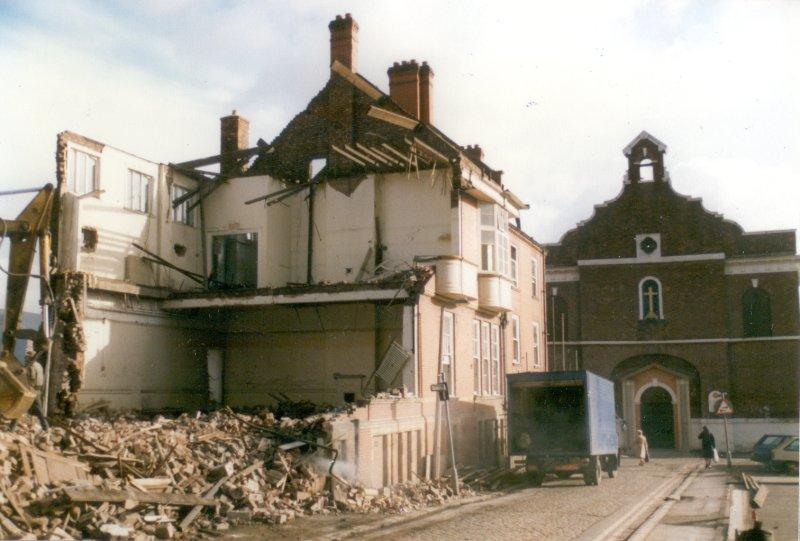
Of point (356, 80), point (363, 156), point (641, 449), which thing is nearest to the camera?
point (363, 156)

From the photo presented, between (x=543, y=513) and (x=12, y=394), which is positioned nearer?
(x=12, y=394)

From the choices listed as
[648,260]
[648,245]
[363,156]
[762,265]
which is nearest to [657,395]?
[648,260]

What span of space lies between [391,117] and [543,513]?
41.8 ft

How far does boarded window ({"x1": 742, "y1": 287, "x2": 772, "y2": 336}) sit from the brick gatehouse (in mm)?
51

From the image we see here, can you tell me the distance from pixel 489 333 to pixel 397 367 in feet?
23.0

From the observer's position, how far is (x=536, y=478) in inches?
957

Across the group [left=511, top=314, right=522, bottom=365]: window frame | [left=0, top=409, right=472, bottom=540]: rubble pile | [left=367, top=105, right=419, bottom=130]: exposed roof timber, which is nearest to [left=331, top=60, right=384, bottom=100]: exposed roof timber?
[left=367, top=105, right=419, bottom=130]: exposed roof timber

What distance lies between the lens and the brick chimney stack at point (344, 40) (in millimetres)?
29953

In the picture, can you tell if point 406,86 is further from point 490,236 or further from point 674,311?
point 674,311

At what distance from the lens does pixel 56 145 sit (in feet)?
71.1

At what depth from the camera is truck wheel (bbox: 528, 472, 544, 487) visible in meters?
24.2

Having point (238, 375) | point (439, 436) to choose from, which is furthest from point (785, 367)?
point (238, 375)

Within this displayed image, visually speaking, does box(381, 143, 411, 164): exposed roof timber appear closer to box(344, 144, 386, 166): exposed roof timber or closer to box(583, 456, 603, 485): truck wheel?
box(344, 144, 386, 166): exposed roof timber

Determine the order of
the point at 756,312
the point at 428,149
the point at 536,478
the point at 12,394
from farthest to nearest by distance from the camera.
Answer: the point at 756,312, the point at 428,149, the point at 536,478, the point at 12,394
